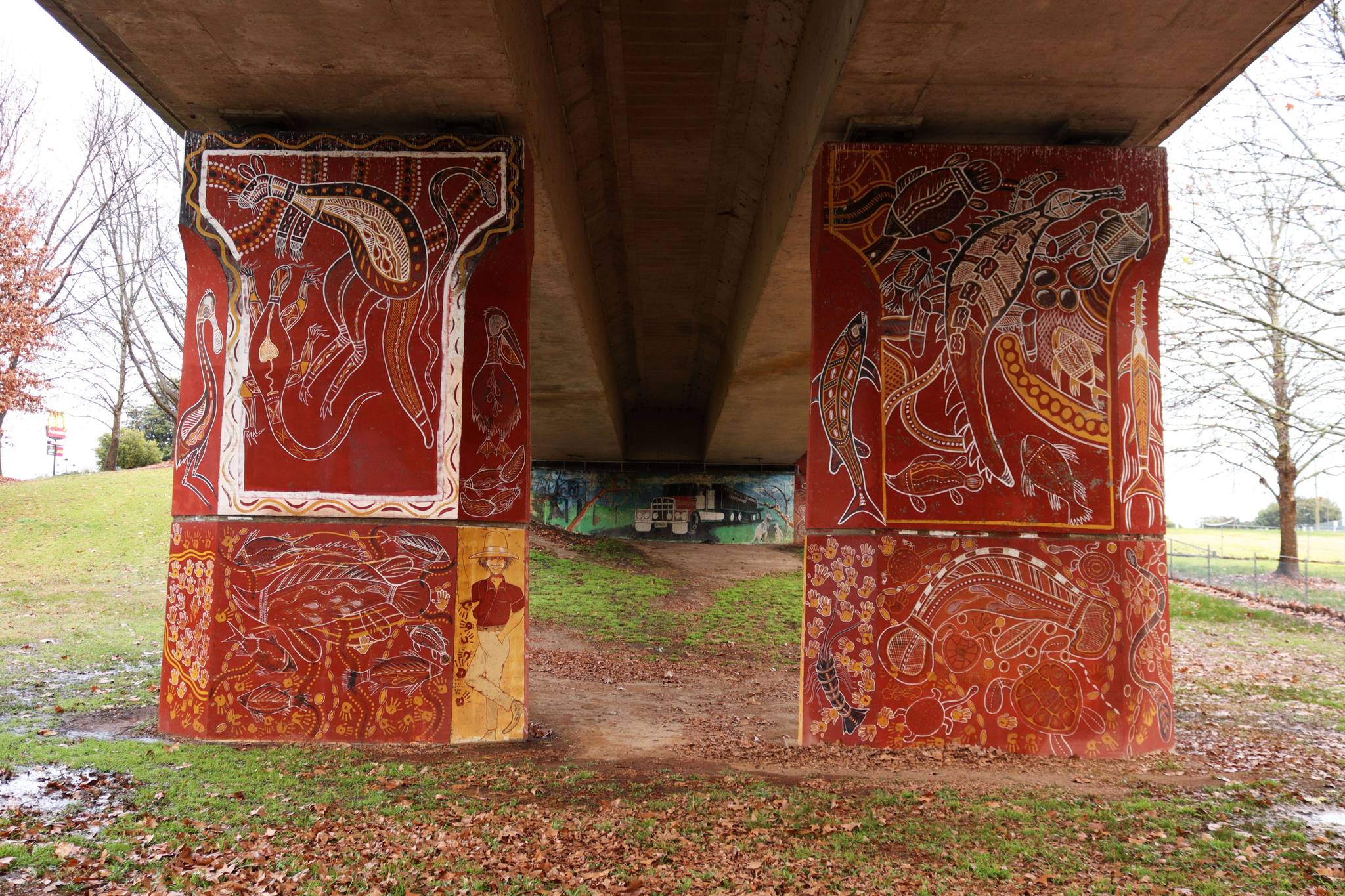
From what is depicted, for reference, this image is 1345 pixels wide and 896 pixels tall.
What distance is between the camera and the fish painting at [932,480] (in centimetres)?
688

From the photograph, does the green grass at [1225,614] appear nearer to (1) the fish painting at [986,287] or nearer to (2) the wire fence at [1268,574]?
(2) the wire fence at [1268,574]

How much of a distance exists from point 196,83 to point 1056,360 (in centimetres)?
707

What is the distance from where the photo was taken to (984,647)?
22.1ft

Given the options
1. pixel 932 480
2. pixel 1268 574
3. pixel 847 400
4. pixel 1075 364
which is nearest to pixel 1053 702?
pixel 932 480

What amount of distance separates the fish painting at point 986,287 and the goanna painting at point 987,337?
0.04 feet

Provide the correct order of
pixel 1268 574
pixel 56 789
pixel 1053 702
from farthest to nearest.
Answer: pixel 1268 574
pixel 1053 702
pixel 56 789

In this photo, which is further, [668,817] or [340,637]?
[340,637]

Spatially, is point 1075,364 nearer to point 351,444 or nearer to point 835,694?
point 835,694

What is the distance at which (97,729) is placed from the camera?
6863 millimetres

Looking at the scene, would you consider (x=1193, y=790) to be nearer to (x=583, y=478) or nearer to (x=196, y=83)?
(x=196, y=83)

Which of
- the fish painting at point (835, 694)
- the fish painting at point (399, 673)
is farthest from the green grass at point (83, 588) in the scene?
the fish painting at point (835, 694)

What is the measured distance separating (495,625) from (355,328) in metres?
2.65

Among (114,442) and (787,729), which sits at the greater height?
(114,442)

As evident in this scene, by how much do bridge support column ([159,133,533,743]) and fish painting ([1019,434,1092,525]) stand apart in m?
4.05
